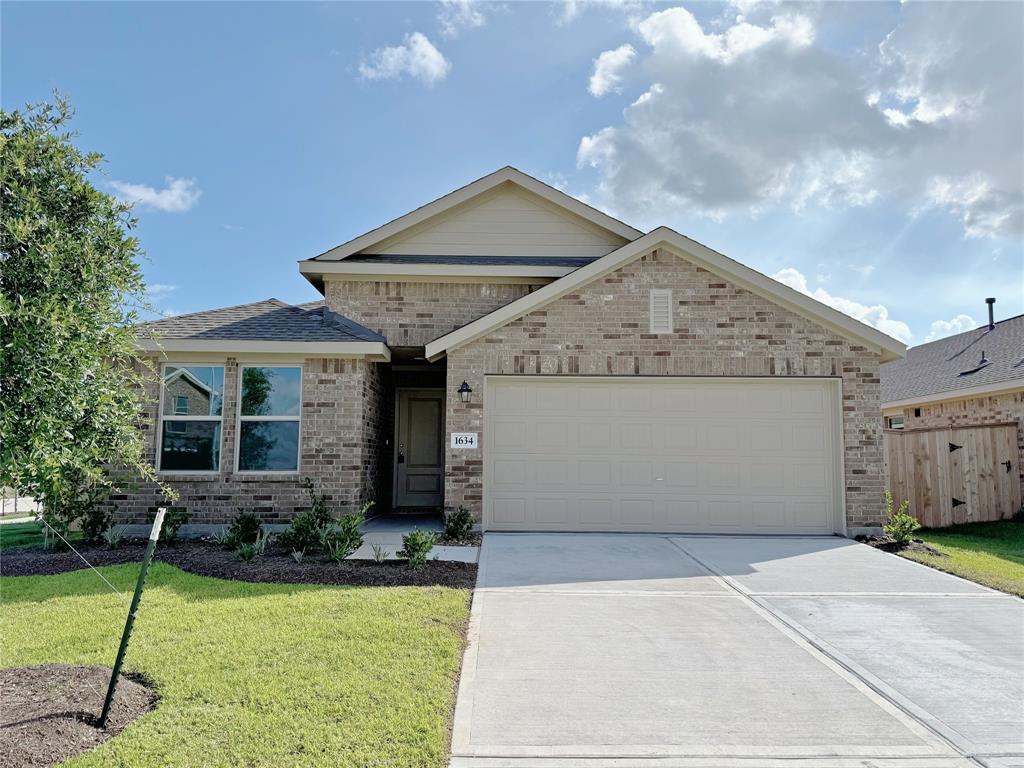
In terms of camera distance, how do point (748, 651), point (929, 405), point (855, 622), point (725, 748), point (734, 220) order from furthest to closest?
point (929, 405) → point (734, 220) → point (855, 622) → point (748, 651) → point (725, 748)

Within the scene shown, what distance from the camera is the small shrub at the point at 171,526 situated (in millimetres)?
9016

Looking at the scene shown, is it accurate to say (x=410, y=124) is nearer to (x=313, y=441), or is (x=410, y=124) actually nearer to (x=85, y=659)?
(x=313, y=441)

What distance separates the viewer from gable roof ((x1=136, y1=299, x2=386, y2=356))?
33.2 feet

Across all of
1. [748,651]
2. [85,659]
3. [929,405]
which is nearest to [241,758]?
[85,659]

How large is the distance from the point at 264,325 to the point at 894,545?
10514 mm

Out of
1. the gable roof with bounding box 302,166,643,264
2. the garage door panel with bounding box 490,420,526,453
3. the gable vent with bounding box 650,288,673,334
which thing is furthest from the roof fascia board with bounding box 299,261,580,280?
the garage door panel with bounding box 490,420,526,453

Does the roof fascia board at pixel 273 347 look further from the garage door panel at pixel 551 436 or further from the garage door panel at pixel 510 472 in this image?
the garage door panel at pixel 551 436

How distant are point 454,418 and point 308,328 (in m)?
3.06

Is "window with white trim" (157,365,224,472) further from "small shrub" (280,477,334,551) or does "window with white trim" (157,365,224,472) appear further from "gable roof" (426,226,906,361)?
"gable roof" (426,226,906,361)

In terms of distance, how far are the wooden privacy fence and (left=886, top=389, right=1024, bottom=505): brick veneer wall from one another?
22.6 inches

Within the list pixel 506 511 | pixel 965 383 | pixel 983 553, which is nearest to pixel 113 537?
pixel 506 511

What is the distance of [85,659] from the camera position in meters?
4.52

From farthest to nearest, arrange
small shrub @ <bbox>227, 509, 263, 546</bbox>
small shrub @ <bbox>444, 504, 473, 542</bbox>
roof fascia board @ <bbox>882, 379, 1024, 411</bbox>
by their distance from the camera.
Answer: roof fascia board @ <bbox>882, 379, 1024, 411</bbox> → small shrub @ <bbox>444, 504, 473, 542</bbox> → small shrub @ <bbox>227, 509, 263, 546</bbox>

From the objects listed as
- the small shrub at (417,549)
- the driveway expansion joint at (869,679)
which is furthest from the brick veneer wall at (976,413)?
the small shrub at (417,549)
